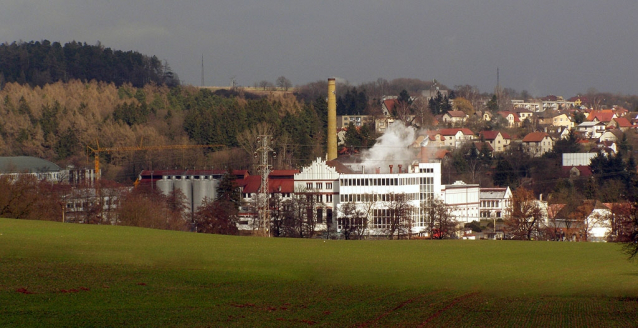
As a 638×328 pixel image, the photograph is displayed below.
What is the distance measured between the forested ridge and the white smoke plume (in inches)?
496

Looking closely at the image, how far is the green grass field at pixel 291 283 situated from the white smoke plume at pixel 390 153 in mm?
52237

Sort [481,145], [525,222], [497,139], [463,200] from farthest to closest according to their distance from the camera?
[497,139]
[481,145]
[463,200]
[525,222]

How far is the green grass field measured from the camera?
2375 centimetres

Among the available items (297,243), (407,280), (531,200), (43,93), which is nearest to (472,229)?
(531,200)

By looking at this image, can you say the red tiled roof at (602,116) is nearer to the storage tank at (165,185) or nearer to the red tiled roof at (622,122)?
the red tiled roof at (622,122)

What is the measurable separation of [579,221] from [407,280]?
56.4 meters

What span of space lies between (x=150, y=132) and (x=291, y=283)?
104m

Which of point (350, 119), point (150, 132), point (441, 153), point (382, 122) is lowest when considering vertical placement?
point (441, 153)

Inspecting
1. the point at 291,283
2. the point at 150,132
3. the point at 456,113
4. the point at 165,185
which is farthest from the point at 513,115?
the point at 291,283

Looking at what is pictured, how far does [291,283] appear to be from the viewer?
105ft

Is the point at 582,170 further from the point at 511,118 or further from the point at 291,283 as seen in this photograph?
the point at 291,283

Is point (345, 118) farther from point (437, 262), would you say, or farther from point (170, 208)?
point (437, 262)

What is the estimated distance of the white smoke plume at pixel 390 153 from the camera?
338 feet

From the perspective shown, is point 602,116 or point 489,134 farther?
point 602,116
